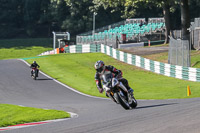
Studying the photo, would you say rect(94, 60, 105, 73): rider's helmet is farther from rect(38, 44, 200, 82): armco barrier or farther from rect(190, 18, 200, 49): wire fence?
rect(190, 18, 200, 49): wire fence

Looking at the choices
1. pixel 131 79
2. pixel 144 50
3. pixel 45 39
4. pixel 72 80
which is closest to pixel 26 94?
pixel 72 80

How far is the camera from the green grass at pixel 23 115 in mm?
13069

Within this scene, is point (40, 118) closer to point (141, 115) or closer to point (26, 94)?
point (141, 115)

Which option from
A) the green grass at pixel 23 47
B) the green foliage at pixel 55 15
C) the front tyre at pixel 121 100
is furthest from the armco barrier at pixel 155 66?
the green foliage at pixel 55 15

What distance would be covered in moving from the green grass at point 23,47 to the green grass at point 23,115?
48.3m

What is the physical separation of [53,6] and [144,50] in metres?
34.9

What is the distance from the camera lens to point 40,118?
44.2 ft

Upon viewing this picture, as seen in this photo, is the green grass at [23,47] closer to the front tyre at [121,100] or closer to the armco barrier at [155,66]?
the armco barrier at [155,66]

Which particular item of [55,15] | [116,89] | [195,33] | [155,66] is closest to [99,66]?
[116,89]

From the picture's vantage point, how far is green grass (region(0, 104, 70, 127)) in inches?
515

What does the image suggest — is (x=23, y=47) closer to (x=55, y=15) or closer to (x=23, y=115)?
(x=55, y=15)

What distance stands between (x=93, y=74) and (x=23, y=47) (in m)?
38.4

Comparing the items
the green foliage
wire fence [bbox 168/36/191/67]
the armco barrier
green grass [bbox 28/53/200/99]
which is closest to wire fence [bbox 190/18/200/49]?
the armco barrier

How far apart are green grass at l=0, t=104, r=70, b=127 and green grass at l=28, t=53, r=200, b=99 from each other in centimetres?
668
